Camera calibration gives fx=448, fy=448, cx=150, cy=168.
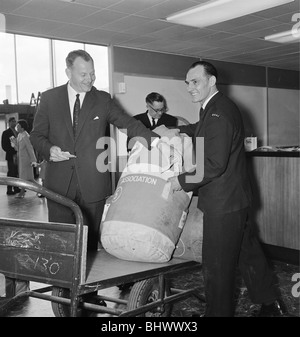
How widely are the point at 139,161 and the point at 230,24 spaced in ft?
15.3

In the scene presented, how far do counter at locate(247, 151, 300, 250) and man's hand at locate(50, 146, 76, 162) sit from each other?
2.47m

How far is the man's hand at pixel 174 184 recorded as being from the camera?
232cm

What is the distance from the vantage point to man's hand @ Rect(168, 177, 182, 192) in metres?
2.32

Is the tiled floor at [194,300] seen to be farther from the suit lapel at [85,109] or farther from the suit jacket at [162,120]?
the suit jacket at [162,120]

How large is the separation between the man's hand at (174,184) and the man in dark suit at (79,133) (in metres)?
0.40

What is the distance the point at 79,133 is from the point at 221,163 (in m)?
0.87

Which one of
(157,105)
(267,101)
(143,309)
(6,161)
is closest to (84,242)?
(143,309)

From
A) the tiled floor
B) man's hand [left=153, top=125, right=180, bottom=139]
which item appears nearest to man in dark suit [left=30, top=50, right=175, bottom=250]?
man's hand [left=153, top=125, right=180, bottom=139]

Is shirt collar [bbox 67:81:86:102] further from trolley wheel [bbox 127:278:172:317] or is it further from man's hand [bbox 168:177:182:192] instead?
trolley wheel [bbox 127:278:172:317]

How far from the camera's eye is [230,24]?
645cm

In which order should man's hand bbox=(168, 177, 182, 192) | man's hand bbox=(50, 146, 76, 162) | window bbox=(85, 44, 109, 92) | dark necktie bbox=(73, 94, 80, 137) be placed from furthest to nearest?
window bbox=(85, 44, 109, 92), dark necktie bbox=(73, 94, 80, 137), man's hand bbox=(50, 146, 76, 162), man's hand bbox=(168, 177, 182, 192)

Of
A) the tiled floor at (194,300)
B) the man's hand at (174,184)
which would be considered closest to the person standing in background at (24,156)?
the tiled floor at (194,300)

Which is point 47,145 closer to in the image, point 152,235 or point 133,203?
point 133,203

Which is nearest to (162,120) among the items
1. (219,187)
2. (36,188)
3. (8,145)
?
(219,187)
